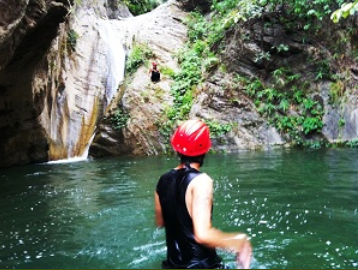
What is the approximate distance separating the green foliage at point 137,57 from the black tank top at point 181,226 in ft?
52.2

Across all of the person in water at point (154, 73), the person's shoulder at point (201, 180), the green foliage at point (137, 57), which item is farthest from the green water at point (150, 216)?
the green foliage at point (137, 57)

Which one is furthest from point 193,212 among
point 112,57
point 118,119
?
point 112,57

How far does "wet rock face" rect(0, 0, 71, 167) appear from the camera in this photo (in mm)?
6809

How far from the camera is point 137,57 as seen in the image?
1806cm

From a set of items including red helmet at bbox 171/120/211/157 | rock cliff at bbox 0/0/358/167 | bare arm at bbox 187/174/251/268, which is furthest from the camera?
rock cliff at bbox 0/0/358/167

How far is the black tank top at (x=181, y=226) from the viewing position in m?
2.34

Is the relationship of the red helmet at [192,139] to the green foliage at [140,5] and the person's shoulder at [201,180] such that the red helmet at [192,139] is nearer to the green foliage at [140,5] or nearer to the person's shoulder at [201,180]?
the person's shoulder at [201,180]

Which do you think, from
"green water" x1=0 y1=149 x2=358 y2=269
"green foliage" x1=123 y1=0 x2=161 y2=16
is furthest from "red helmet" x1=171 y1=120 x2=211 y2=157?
"green foliage" x1=123 y1=0 x2=161 y2=16

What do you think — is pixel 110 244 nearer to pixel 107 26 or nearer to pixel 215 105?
pixel 215 105

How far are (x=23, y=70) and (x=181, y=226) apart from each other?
28.9ft

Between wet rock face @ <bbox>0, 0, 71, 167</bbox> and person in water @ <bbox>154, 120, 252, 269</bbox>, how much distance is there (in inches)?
211

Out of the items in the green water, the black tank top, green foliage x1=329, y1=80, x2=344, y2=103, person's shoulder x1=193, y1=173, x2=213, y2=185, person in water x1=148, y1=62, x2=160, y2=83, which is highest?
person in water x1=148, y1=62, x2=160, y2=83

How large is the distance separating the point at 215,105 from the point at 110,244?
1170 centimetres

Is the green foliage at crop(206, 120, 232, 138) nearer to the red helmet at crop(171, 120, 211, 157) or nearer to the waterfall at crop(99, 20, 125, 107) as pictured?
the waterfall at crop(99, 20, 125, 107)
